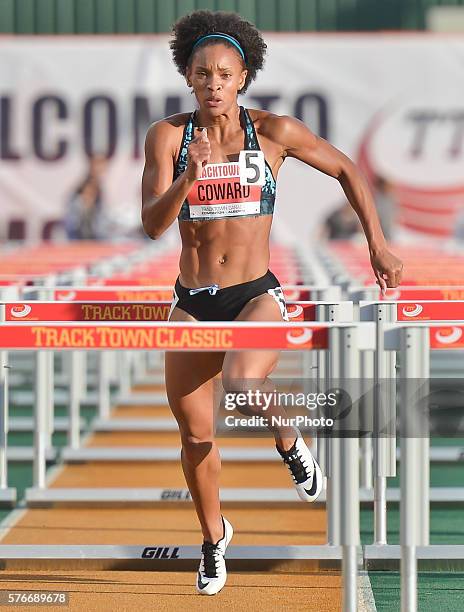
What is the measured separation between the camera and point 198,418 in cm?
536

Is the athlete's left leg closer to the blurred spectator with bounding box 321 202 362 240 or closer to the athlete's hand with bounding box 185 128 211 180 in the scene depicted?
the athlete's hand with bounding box 185 128 211 180

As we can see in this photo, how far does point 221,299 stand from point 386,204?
16.9m

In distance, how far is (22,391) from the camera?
516 inches

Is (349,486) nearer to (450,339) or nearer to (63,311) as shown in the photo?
(450,339)

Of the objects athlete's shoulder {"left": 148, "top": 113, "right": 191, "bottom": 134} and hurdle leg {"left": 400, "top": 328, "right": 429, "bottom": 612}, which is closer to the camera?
hurdle leg {"left": 400, "top": 328, "right": 429, "bottom": 612}

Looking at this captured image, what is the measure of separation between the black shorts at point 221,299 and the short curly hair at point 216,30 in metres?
0.74

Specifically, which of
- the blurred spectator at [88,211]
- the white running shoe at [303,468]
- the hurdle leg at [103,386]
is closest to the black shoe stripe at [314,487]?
the white running shoe at [303,468]

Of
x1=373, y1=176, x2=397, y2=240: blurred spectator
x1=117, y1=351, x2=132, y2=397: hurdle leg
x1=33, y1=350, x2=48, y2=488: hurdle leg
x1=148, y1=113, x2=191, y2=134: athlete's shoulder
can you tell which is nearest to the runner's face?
x1=148, y1=113, x2=191, y2=134: athlete's shoulder

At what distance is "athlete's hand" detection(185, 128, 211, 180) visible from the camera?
4770 millimetres

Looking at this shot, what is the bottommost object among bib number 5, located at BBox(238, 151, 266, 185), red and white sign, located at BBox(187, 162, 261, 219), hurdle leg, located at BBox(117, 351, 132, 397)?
hurdle leg, located at BBox(117, 351, 132, 397)

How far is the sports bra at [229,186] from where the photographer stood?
5281mm

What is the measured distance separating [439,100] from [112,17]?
22.3 ft

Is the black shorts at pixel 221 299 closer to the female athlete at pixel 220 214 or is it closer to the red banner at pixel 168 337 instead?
the female athlete at pixel 220 214

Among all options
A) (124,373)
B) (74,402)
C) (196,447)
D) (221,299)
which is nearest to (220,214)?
(221,299)
